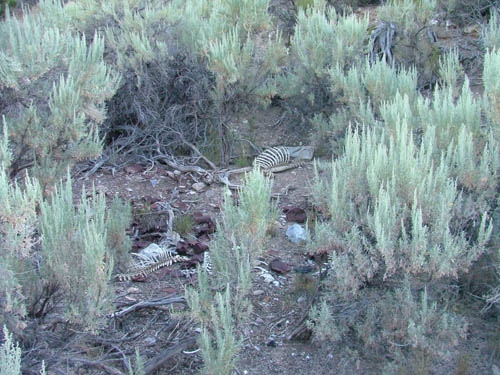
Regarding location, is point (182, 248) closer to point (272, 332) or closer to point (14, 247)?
point (272, 332)

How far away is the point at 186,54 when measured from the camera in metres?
6.88

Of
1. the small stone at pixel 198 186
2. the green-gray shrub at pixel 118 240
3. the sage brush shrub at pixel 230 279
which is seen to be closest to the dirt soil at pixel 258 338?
the sage brush shrub at pixel 230 279

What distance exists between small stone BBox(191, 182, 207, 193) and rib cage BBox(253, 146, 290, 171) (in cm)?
55

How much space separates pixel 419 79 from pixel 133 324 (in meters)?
4.49

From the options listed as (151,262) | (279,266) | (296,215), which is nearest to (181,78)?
(296,215)

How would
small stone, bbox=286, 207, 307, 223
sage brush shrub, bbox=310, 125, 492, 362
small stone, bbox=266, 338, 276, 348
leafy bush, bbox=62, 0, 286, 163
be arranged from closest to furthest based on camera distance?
sage brush shrub, bbox=310, 125, 492, 362 < small stone, bbox=266, 338, 276, 348 < small stone, bbox=286, 207, 307, 223 < leafy bush, bbox=62, 0, 286, 163

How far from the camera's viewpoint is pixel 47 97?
4.48 m

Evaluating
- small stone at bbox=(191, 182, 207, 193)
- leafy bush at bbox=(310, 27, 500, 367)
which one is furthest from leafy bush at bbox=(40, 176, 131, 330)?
small stone at bbox=(191, 182, 207, 193)

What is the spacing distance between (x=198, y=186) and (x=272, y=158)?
83 centimetres

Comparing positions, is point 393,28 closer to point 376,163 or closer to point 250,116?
point 250,116

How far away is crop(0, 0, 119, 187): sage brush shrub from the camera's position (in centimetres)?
427

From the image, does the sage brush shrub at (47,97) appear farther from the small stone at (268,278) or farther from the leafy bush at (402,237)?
the leafy bush at (402,237)

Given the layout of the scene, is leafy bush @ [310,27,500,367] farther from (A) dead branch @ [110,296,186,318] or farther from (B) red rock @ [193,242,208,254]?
(B) red rock @ [193,242,208,254]

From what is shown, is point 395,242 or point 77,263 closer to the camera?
point 77,263
